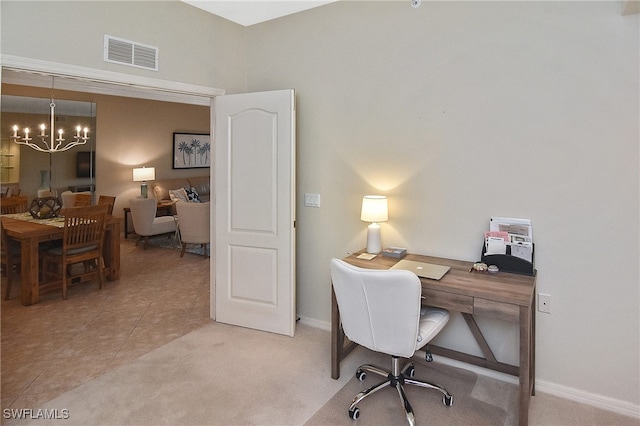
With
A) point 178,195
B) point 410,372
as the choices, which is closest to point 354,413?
point 410,372

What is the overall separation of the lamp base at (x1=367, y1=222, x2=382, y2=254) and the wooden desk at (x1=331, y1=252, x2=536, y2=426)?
0.37 feet

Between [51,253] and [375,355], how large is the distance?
3656mm

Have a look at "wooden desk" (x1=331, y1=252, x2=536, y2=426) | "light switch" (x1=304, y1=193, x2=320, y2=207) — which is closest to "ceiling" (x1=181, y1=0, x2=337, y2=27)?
"light switch" (x1=304, y1=193, x2=320, y2=207)

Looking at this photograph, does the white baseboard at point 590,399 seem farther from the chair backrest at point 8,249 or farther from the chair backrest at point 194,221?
the chair backrest at point 8,249

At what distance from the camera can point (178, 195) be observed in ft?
25.1

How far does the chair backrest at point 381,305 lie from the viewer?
2029 millimetres

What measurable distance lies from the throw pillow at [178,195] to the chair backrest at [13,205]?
249cm

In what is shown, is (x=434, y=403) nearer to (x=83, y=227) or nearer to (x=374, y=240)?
(x=374, y=240)

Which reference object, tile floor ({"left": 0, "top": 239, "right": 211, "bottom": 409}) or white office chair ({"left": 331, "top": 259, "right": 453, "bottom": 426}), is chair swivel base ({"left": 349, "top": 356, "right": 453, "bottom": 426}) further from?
tile floor ({"left": 0, "top": 239, "right": 211, "bottom": 409})

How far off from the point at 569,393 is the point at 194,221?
4.87m

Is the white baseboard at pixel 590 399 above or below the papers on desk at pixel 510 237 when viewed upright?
below

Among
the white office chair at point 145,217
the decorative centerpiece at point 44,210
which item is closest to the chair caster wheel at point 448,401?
the decorative centerpiece at point 44,210

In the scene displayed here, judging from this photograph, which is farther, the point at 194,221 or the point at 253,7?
the point at 194,221

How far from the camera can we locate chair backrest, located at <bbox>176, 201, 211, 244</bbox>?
571 centimetres
